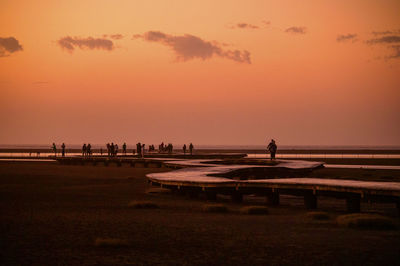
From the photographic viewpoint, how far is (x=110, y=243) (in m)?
12.4

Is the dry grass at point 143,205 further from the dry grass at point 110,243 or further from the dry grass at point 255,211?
the dry grass at point 110,243

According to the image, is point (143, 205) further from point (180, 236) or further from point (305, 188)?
point (180, 236)

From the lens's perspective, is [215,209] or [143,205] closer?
[215,209]

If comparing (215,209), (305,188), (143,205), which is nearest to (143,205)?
(143,205)

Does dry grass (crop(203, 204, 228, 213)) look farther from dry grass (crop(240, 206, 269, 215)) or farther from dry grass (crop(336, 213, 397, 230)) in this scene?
dry grass (crop(336, 213, 397, 230))

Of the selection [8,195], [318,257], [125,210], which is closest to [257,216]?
[125,210]

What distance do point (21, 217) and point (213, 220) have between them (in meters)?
6.05

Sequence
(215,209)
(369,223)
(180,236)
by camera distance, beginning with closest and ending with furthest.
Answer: (180,236) < (369,223) < (215,209)

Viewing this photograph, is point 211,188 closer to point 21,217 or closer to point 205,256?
point 21,217

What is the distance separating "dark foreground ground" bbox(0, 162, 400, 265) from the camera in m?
11.2

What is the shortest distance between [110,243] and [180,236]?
2.14 metres

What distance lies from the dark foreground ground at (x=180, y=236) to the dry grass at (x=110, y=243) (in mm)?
127

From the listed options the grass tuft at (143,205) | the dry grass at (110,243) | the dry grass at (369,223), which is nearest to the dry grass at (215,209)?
the grass tuft at (143,205)

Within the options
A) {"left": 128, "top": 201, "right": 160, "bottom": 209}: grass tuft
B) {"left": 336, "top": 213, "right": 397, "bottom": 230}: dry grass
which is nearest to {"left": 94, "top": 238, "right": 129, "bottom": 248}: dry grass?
{"left": 336, "top": 213, "right": 397, "bottom": 230}: dry grass
